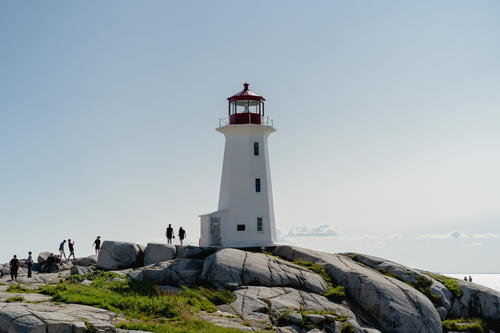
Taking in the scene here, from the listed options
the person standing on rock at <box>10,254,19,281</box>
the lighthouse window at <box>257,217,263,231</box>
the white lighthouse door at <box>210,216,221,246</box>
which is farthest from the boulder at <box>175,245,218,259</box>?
the person standing on rock at <box>10,254,19,281</box>

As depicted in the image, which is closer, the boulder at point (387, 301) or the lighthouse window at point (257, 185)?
the boulder at point (387, 301)

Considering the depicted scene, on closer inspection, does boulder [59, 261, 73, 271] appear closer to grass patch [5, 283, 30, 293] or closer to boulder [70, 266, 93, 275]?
boulder [70, 266, 93, 275]

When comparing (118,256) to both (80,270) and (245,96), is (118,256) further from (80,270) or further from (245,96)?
(245,96)

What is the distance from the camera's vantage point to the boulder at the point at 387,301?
32.3 m

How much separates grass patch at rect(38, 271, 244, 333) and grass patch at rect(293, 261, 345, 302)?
636cm

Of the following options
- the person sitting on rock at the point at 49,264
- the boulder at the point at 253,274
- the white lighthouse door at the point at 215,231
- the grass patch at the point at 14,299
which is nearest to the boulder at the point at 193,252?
the boulder at the point at 253,274

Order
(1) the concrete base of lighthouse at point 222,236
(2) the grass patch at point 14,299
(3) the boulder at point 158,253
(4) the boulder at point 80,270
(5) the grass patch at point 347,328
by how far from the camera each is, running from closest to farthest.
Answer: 1. (2) the grass patch at point 14,299
2. (5) the grass patch at point 347,328
3. (4) the boulder at point 80,270
4. (3) the boulder at point 158,253
5. (1) the concrete base of lighthouse at point 222,236

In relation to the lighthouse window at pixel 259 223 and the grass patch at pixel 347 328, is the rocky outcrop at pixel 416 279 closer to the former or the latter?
the lighthouse window at pixel 259 223

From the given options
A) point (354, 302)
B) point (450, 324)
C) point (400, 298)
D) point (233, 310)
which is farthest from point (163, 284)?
point (450, 324)

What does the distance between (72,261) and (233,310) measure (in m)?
17.2

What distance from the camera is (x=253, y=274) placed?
33875 millimetres

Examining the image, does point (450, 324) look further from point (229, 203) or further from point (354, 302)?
point (229, 203)

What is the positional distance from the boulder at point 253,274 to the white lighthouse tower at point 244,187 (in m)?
6.32

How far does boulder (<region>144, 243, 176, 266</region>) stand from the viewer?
125ft
